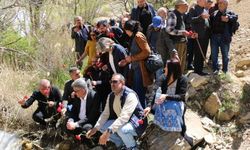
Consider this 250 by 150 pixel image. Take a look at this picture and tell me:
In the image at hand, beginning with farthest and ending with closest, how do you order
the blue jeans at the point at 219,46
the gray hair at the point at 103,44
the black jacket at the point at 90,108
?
the blue jeans at the point at 219,46
the black jacket at the point at 90,108
the gray hair at the point at 103,44

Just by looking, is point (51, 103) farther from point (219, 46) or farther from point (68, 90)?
point (219, 46)

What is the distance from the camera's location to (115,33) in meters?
7.68

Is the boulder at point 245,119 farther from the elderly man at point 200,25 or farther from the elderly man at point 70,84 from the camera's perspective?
the elderly man at point 70,84

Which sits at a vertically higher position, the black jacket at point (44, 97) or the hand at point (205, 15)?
the hand at point (205, 15)

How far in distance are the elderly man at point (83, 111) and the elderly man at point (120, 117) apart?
0.91 feet

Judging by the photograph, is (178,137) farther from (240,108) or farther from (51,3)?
(51,3)

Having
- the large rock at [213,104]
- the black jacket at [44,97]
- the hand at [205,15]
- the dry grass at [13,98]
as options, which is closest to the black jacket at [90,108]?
the black jacket at [44,97]

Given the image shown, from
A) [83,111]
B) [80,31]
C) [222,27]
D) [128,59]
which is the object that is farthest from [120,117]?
[80,31]

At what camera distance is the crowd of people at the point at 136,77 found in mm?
6180

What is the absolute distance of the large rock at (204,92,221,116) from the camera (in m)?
7.76

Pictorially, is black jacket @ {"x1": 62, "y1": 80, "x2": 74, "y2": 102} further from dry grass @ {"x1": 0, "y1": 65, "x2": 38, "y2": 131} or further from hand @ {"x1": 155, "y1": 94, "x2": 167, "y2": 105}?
hand @ {"x1": 155, "y1": 94, "x2": 167, "y2": 105}

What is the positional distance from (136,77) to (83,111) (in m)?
0.95

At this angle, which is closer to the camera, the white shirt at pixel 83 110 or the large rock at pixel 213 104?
the white shirt at pixel 83 110

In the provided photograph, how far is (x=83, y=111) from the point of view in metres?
6.67
